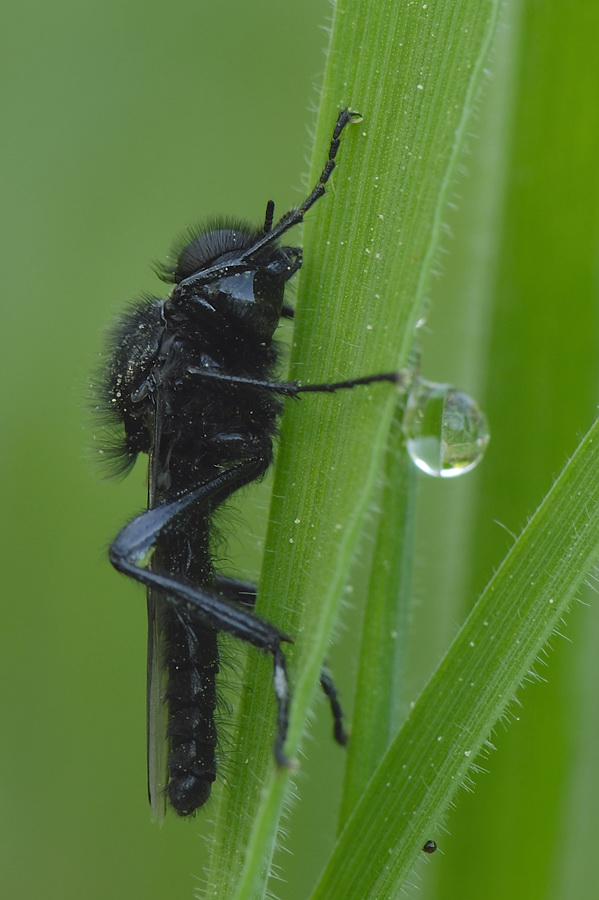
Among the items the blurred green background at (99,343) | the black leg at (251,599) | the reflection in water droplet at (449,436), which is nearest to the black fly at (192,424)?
the black leg at (251,599)

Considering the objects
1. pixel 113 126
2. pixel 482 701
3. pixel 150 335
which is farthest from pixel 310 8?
pixel 482 701

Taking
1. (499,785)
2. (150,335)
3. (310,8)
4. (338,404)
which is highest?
(310,8)

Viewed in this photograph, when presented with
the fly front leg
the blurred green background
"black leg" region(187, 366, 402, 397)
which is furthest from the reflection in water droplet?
the fly front leg

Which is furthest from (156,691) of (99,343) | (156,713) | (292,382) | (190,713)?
(99,343)

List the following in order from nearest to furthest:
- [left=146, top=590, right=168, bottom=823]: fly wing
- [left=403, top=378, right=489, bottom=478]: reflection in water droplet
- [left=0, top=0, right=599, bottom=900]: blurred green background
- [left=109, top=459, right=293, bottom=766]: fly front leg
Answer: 1. [left=109, top=459, right=293, bottom=766]: fly front leg
2. [left=403, top=378, right=489, bottom=478]: reflection in water droplet
3. [left=146, top=590, right=168, bottom=823]: fly wing
4. [left=0, top=0, right=599, bottom=900]: blurred green background

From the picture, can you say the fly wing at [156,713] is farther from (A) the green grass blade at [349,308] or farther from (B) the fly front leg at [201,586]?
(A) the green grass blade at [349,308]

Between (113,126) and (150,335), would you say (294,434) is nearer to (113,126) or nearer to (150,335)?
(150,335)

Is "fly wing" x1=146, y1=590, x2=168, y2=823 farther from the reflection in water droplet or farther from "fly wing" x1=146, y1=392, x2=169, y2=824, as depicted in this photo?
the reflection in water droplet
